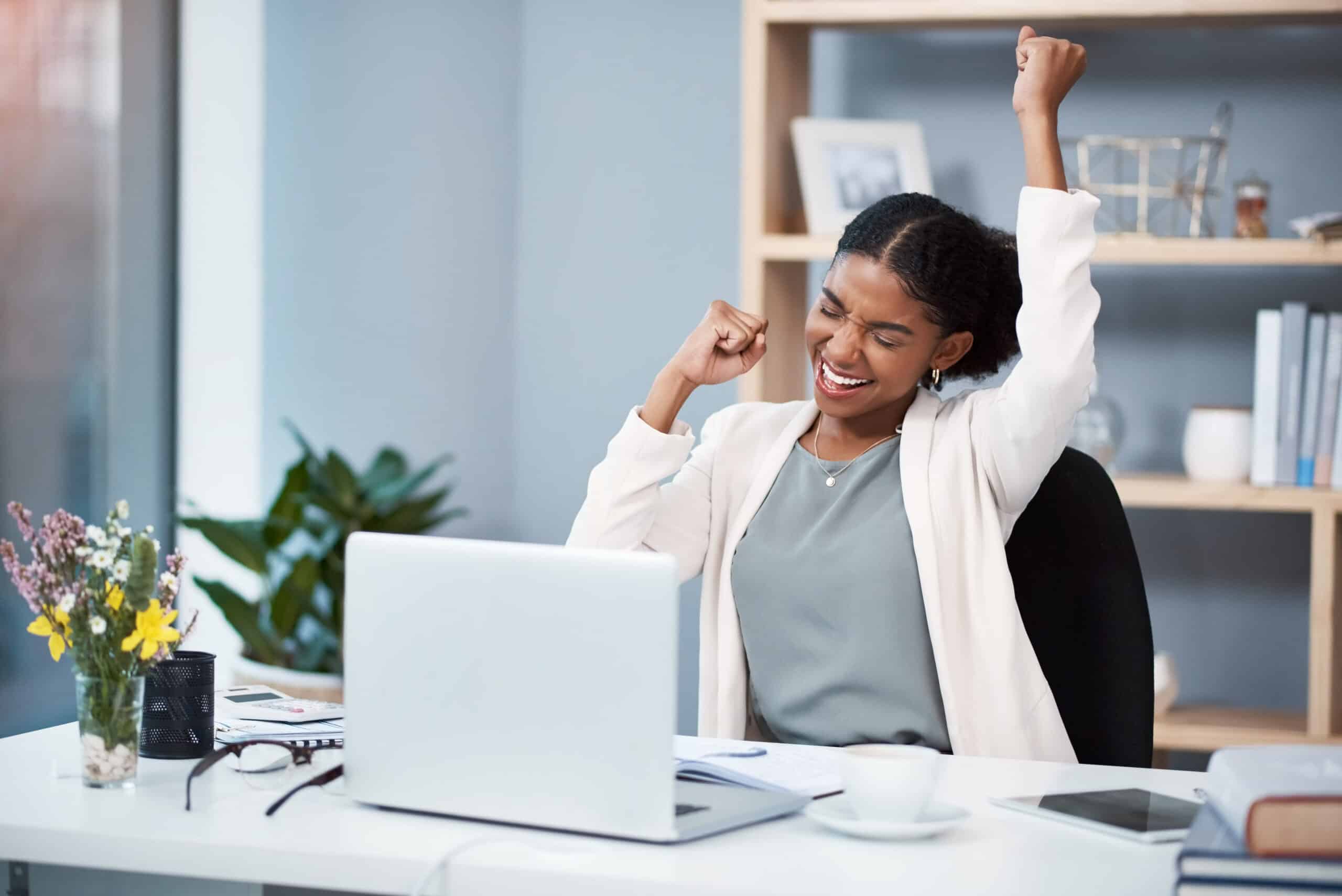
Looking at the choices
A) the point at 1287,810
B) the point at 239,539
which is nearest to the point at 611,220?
the point at 239,539

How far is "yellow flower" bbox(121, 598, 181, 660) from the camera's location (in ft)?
4.06

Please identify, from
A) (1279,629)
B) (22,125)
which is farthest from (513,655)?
(22,125)

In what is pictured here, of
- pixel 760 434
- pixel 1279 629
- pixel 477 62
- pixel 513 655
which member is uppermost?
pixel 477 62

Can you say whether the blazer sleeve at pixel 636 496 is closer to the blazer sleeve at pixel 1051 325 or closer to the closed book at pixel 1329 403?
the blazer sleeve at pixel 1051 325

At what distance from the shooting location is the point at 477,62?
128 inches

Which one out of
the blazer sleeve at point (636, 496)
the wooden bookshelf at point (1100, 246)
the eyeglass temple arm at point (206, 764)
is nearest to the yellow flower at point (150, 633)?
the eyeglass temple arm at point (206, 764)

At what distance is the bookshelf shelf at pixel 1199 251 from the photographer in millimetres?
2439

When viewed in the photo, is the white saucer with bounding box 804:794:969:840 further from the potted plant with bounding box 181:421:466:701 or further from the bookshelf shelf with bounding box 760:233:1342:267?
the potted plant with bounding box 181:421:466:701

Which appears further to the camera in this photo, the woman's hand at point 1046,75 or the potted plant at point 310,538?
the potted plant at point 310,538

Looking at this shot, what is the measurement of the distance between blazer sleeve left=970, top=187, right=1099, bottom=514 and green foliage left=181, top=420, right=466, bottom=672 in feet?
5.40

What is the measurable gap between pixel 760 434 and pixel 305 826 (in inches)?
36.0

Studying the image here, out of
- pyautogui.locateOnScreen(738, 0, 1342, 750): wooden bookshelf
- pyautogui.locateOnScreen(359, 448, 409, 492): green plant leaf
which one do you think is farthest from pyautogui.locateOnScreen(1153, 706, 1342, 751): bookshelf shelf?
pyautogui.locateOnScreen(359, 448, 409, 492): green plant leaf

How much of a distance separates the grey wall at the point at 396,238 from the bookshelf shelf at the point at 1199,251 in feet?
3.16

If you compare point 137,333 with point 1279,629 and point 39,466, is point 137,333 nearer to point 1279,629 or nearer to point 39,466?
point 39,466
